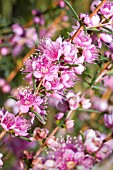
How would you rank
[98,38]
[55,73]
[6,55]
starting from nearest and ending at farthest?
[55,73] < [98,38] < [6,55]

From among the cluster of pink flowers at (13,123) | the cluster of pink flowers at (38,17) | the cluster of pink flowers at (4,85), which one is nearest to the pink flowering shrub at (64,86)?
the cluster of pink flowers at (13,123)

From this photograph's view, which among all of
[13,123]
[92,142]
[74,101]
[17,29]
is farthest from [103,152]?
[17,29]

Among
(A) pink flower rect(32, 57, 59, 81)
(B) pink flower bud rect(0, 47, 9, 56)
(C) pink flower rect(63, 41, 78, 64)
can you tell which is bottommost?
(A) pink flower rect(32, 57, 59, 81)

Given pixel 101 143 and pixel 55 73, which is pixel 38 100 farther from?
pixel 101 143

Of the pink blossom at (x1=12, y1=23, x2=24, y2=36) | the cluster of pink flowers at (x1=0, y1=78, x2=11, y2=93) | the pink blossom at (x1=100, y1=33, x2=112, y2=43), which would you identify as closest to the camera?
the pink blossom at (x1=100, y1=33, x2=112, y2=43)

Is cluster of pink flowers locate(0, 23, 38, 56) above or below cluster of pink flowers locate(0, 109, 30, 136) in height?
above

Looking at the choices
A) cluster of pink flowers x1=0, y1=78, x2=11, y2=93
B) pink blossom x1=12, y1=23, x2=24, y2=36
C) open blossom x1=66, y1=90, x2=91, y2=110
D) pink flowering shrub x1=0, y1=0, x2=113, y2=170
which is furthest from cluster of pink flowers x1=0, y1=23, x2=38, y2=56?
open blossom x1=66, y1=90, x2=91, y2=110

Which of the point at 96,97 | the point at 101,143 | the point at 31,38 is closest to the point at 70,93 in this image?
the point at 101,143

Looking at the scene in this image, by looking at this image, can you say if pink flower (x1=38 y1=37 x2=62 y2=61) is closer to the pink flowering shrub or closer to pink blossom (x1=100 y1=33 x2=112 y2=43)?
the pink flowering shrub
